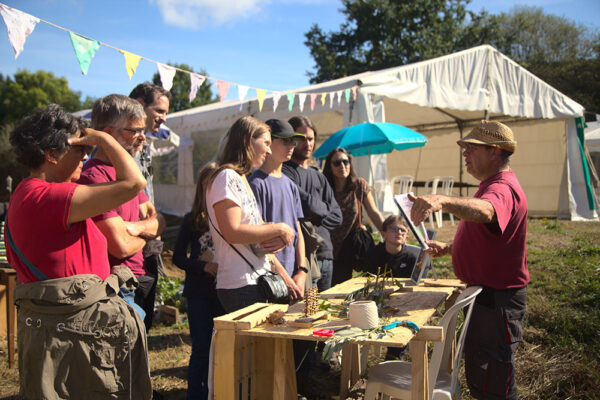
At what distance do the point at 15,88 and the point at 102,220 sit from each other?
45148mm

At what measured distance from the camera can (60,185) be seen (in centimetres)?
166

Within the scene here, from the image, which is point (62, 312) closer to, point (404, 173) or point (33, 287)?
point (33, 287)

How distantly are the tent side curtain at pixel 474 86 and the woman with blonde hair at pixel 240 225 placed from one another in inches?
244

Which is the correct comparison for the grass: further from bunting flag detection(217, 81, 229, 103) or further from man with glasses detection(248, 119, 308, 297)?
bunting flag detection(217, 81, 229, 103)

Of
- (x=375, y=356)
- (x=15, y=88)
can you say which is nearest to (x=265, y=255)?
(x=375, y=356)

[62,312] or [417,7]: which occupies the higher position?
[417,7]

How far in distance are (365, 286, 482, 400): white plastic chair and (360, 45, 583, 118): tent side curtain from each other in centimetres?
648

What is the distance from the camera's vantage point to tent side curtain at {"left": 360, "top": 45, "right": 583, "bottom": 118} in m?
9.17

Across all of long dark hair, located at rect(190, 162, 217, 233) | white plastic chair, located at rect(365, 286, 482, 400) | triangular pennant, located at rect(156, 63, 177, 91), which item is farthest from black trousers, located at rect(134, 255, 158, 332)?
triangular pennant, located at rect(156, 63, 177, 91)

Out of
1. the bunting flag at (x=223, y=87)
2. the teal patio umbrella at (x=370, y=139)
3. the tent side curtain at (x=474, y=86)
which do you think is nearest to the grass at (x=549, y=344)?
the teal patio umbrella at (x=370, y=139)

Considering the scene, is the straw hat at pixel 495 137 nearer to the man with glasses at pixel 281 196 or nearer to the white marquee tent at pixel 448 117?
the man with glasses at pixel 281 196

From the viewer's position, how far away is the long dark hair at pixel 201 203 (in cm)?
269

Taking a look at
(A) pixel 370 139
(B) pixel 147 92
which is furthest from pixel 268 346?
(A) pixel 370 139

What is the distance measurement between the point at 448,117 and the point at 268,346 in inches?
512
